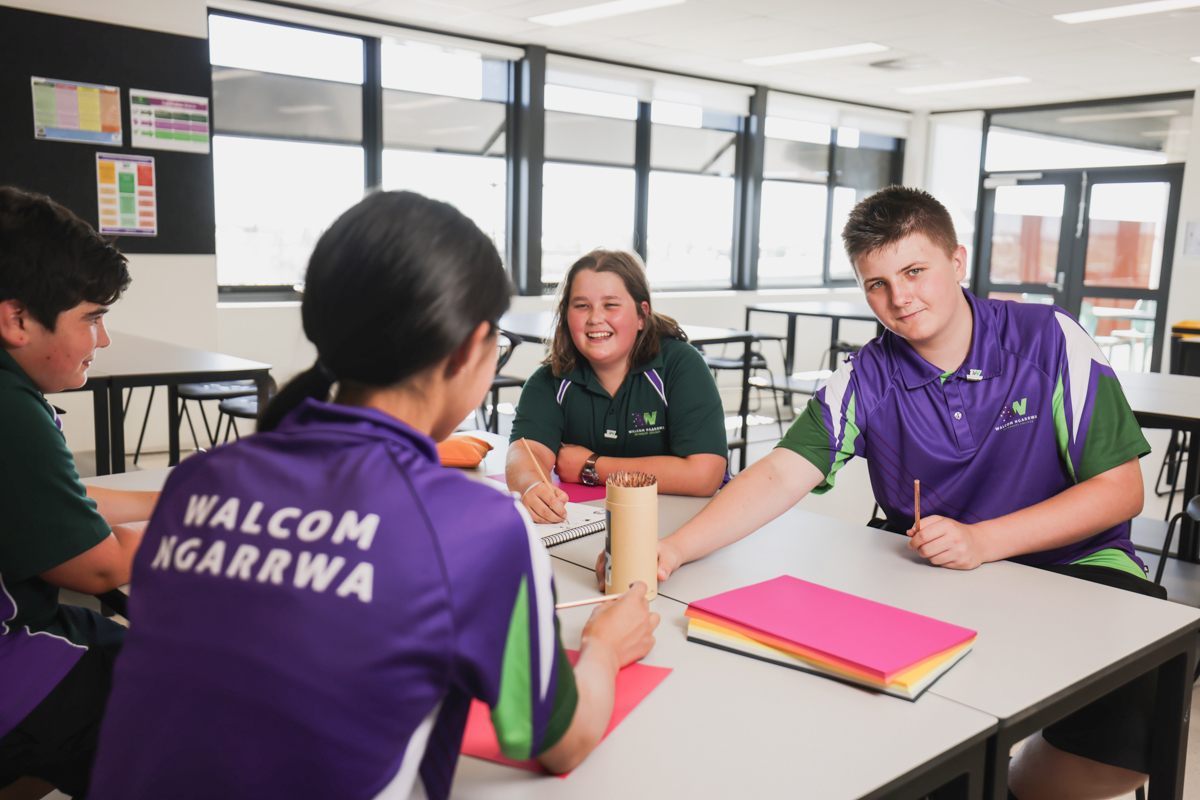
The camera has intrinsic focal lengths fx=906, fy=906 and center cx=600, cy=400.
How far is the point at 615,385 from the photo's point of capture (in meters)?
2.16

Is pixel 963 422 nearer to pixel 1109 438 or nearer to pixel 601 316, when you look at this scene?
pixel 1109 438

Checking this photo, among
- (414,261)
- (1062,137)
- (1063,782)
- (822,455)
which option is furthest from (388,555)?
(1062,137)

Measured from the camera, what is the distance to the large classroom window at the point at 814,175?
8.30 meters

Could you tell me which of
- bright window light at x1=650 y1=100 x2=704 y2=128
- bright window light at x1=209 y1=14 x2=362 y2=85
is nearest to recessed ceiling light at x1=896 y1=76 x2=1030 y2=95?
bright window light at x1=650 y1=100 x2=704 y2=128

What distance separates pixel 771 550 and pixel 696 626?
0.40 metres

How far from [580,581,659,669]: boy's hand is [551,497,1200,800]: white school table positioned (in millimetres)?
190

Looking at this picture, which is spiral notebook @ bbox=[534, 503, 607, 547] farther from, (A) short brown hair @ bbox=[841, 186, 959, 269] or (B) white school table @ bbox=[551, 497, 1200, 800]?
(A) short brown hair @ bbox=[841, 186, 959, 269]

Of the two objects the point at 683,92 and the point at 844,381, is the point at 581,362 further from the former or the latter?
the point at 683,92

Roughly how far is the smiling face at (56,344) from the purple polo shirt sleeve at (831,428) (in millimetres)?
1145

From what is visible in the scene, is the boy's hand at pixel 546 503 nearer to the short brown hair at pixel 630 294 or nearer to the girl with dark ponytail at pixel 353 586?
the short brown hair at pixel 630 294

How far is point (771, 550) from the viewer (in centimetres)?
Result: 149

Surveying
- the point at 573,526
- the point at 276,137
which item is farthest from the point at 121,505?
the point at 276,137

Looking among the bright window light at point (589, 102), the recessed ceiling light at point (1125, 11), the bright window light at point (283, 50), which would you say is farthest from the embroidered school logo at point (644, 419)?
the bright window light at point (589, 102)

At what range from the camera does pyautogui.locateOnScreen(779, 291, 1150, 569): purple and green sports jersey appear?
5.25 feet
